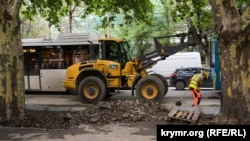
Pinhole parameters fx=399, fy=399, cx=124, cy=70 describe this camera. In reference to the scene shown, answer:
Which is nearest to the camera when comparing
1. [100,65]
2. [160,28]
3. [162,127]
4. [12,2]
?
[162,127]

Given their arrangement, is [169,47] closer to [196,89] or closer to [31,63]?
[196,89]

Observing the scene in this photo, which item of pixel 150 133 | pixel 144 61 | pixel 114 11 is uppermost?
pixel 114 11

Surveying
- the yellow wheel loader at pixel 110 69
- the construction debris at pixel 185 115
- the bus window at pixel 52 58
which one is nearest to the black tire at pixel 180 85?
the bus window at pixel 52 58

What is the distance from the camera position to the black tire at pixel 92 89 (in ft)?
54.4

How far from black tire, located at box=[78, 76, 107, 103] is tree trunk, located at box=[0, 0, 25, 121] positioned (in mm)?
5752

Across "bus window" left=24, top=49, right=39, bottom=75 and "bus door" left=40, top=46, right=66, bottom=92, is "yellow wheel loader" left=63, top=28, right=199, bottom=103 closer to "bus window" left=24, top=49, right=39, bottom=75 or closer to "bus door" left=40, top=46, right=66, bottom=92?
"bus door" left=40, top=46, right=66, bottom=92

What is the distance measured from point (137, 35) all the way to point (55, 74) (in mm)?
20590

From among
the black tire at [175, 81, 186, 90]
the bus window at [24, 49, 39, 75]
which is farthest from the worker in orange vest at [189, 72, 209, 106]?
the black tire at [175, 81, 186, 90]

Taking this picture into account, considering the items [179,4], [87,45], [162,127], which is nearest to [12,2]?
[162,127]

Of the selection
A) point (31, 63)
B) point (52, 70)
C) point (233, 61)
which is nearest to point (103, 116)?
point (233, 61)

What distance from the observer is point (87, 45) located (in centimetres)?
1917

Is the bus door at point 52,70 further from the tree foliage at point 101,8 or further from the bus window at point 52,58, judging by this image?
the tree foliage at point 101,8

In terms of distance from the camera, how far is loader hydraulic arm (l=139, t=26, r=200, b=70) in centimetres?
1548

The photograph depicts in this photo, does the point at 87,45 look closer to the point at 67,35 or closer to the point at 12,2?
the point at 67,35
